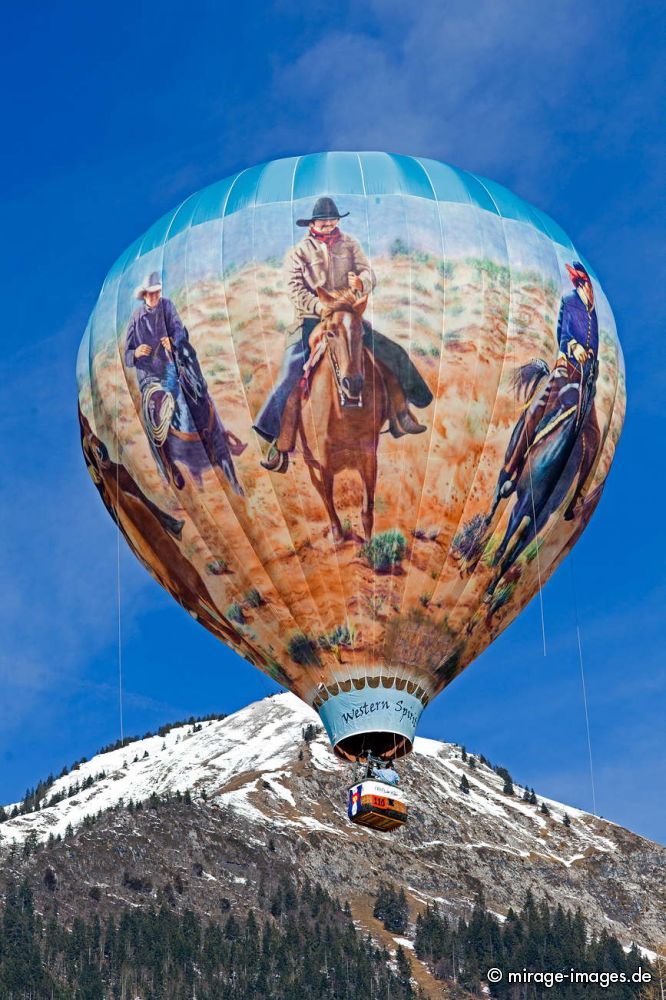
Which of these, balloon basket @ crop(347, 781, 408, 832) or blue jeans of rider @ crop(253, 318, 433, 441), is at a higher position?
blue jeans of rider @ crop(253, 318, 433, 441)

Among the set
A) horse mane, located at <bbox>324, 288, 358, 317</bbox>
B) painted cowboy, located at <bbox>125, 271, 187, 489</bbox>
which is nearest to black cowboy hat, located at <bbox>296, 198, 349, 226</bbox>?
horse mane, located at <bbox>324, 288, 358, 317</bbox>

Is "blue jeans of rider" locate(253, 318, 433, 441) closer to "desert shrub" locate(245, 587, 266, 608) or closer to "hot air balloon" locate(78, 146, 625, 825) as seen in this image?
"hot air balloon" locate(78, 146, 625, 825)

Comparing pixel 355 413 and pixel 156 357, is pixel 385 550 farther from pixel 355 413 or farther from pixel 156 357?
pixel 156 357

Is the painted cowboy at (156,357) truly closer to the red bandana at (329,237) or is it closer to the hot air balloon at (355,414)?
the hot air balloon at (355,414)

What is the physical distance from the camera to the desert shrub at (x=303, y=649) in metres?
33.7

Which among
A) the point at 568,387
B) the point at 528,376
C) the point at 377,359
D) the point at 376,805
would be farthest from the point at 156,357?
the point at 376,805

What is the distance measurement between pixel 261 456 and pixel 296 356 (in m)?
2.03


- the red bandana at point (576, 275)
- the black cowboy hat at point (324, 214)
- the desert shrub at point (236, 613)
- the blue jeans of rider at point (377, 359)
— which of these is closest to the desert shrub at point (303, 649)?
the desert shrub at point (236, 613)

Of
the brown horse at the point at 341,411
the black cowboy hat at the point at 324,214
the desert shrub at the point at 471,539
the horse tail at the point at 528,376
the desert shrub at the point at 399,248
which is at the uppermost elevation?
the black cowboy hat at the point at 324,214

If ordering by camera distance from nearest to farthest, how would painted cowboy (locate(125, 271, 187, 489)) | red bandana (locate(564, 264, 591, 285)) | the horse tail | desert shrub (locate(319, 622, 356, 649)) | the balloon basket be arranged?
the balloon basket → desert shrub (locate(319, 622, 356, 649)) → the horse tail → painted cowboy (locate(125, 271, 187, 489)) → red bandana (locate(564, 264, 591, 285))

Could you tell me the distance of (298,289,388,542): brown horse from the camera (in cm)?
3312

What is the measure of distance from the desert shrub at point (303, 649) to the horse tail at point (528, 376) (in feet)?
20.7

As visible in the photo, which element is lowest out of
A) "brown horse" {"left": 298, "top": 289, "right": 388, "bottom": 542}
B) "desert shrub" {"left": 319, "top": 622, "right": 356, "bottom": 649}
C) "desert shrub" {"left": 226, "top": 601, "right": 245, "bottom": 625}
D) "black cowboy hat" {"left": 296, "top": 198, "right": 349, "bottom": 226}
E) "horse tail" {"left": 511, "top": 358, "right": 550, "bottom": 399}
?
"desert shrub" {"left": 319, "top": 622, "right": 356, "bottom": 649}

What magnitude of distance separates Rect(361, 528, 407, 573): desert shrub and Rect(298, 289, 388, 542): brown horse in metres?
0.20
